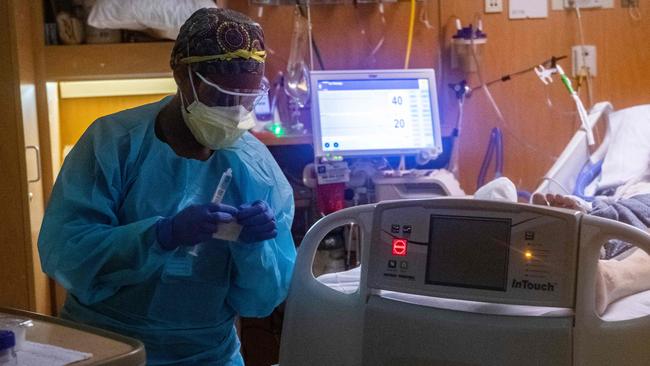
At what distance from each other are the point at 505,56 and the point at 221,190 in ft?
5.90

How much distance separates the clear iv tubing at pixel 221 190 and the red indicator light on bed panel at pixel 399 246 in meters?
→ 0.43

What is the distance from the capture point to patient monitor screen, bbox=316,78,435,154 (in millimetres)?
2623

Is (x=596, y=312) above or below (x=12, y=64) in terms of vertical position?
below

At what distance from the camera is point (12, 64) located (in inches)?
96.7

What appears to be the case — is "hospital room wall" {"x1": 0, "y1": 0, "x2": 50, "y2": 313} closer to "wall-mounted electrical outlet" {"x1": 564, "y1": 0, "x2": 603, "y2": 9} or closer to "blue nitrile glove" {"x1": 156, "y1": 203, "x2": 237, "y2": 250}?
"blue nitrile glove" {"x1": 156, "y1": 203, "x2": 237, "y2": 250}

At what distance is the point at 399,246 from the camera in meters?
1.27

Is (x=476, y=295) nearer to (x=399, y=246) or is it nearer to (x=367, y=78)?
(x=399, y=246)

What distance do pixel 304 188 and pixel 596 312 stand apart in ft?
5.86

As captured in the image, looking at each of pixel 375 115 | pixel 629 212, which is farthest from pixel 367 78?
pixel 629 212

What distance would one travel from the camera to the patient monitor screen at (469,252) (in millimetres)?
1194

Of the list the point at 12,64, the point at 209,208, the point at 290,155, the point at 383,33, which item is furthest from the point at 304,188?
the point at 209,208

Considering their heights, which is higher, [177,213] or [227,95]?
[227,95]

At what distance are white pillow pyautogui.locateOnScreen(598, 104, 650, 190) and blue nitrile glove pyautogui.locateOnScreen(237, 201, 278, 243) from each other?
134 cm

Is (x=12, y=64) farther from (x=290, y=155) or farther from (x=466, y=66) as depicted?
(x=466, y=66)
